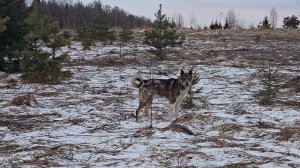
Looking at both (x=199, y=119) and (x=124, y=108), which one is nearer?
(x=199, y=119)

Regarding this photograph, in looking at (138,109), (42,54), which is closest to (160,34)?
(42,54)

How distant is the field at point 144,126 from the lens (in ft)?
22.2

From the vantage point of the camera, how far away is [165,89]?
10.7m

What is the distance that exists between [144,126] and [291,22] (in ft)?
140

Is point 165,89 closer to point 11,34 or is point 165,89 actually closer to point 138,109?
point 138,109

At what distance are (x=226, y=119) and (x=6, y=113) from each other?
5404 millimetres

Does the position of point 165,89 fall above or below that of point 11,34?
below

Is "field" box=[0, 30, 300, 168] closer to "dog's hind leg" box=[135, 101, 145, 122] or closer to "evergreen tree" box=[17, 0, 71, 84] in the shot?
"dog's hind leg" box=[135, 101, 145, 122]

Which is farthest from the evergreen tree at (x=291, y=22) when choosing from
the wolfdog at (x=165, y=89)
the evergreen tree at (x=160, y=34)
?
the wolfdog at (x=165, y=89)

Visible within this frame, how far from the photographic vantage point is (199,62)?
2341 centimetres

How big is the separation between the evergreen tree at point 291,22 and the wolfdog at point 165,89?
40.5 meters

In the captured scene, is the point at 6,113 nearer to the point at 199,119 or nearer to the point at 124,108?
the point at 124,108

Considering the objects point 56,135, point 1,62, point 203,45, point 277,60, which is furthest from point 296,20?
point 56,135

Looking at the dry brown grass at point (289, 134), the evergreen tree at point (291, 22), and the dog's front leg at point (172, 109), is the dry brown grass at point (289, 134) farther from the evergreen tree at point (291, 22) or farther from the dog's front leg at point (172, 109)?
the evergreen tree at point (291, 22)
